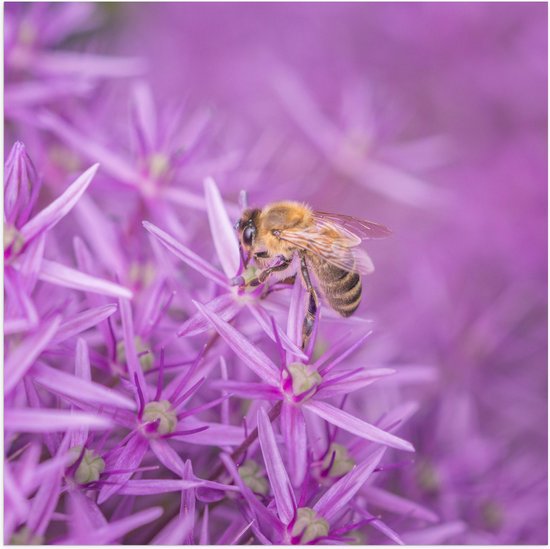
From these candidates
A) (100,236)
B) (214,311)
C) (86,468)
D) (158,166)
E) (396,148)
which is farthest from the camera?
(396,148)

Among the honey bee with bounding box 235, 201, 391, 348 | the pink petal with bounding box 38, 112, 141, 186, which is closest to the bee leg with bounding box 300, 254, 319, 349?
the honey bee with bounding box 235, 201, 391, 348

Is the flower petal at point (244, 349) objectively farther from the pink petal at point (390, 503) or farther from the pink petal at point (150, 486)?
the pink petal at point (390, 503)

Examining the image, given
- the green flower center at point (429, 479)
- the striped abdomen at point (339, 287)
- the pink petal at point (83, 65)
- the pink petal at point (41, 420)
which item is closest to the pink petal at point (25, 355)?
the pink petal at point (41, 420)

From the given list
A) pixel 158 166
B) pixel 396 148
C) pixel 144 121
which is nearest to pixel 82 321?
pixel 158 166

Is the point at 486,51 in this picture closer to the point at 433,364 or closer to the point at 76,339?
the point at 433,364

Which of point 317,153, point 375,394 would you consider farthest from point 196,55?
point 375,394

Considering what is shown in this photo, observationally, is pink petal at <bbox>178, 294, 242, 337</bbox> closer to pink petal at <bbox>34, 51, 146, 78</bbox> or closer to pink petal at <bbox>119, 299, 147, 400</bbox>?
pink petal at <bbox>119, 299, 147, 400</bbox>

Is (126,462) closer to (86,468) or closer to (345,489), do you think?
(86,468)
